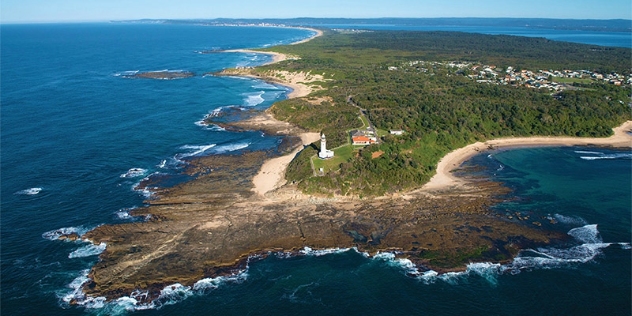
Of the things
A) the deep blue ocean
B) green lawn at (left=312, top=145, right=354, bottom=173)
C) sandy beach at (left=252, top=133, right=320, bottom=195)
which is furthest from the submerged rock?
green lawn at (left=312, top=145, right=354, bottom=173)

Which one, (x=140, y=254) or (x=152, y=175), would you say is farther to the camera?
(x=152, y=175)

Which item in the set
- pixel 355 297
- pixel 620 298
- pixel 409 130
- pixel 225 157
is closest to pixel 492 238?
pixel 620 298

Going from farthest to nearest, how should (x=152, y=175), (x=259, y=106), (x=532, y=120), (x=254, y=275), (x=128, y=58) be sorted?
(x=128, y=58) < (x=259, y=106) < (x=532, y=120) < (x=152, y=175) < (x=254, y=275)

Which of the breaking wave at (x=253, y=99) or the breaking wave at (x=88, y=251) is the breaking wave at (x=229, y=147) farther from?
the breaking wave at (x=253, y=99)

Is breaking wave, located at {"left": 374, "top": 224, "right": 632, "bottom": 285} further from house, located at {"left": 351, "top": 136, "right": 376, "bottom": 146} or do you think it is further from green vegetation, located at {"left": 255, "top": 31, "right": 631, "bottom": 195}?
house, located at {"left": 351, "top": 136, "right": 376, "bottom": 146}

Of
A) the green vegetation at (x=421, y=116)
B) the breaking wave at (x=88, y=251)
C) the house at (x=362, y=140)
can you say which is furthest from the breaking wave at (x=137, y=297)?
the house at (x=362, y=140)

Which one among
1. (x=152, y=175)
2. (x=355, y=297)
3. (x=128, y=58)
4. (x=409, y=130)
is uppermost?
(x=128, y=58)

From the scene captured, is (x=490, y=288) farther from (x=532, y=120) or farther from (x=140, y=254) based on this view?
(x=532, y=120)

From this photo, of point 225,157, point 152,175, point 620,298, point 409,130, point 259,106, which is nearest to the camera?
point 620,298
